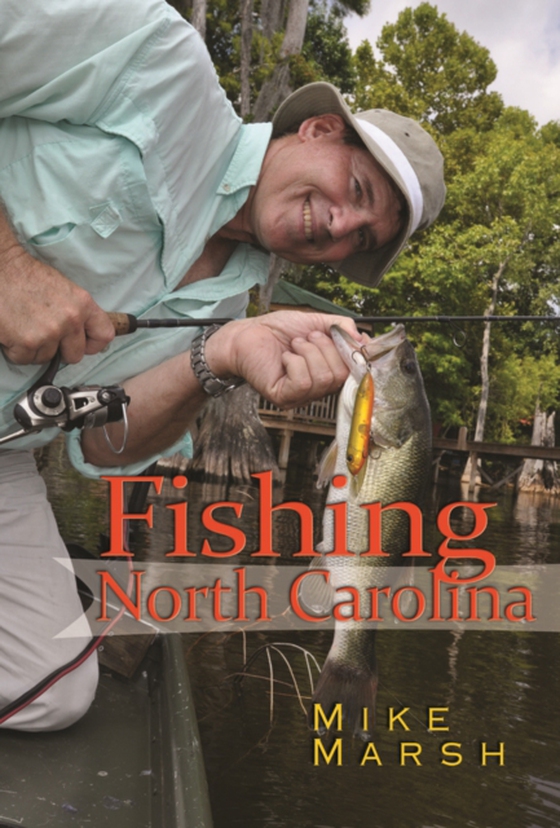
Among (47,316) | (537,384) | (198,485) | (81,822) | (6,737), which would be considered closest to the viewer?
(81,822)

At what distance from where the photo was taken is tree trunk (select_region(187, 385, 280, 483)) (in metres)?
18.8

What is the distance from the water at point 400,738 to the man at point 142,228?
123 centimetres

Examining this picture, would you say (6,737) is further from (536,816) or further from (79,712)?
(536,816)

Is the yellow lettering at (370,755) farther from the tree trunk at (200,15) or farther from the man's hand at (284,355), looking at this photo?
the tree trunk at (200,15)

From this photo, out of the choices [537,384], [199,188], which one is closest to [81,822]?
[199,188]

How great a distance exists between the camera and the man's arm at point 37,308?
8.87 ft

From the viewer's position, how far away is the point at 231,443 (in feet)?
62.7

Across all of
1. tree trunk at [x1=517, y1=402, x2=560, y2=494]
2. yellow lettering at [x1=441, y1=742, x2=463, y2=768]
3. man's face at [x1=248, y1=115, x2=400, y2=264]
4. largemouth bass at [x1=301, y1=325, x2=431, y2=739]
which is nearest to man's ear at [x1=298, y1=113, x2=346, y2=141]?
man's face at [x1=248, y1=115, x2=400, y2=264]

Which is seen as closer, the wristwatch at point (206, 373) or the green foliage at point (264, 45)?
the wristwatch at point (206, 373)

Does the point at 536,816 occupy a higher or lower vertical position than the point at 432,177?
lower

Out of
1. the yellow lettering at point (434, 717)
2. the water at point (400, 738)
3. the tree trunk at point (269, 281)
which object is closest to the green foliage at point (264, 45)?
the tree trunk at point (269, 281)

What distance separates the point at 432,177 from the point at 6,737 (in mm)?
2463

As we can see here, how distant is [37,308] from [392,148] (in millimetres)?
1424

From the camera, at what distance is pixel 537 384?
36.8m
